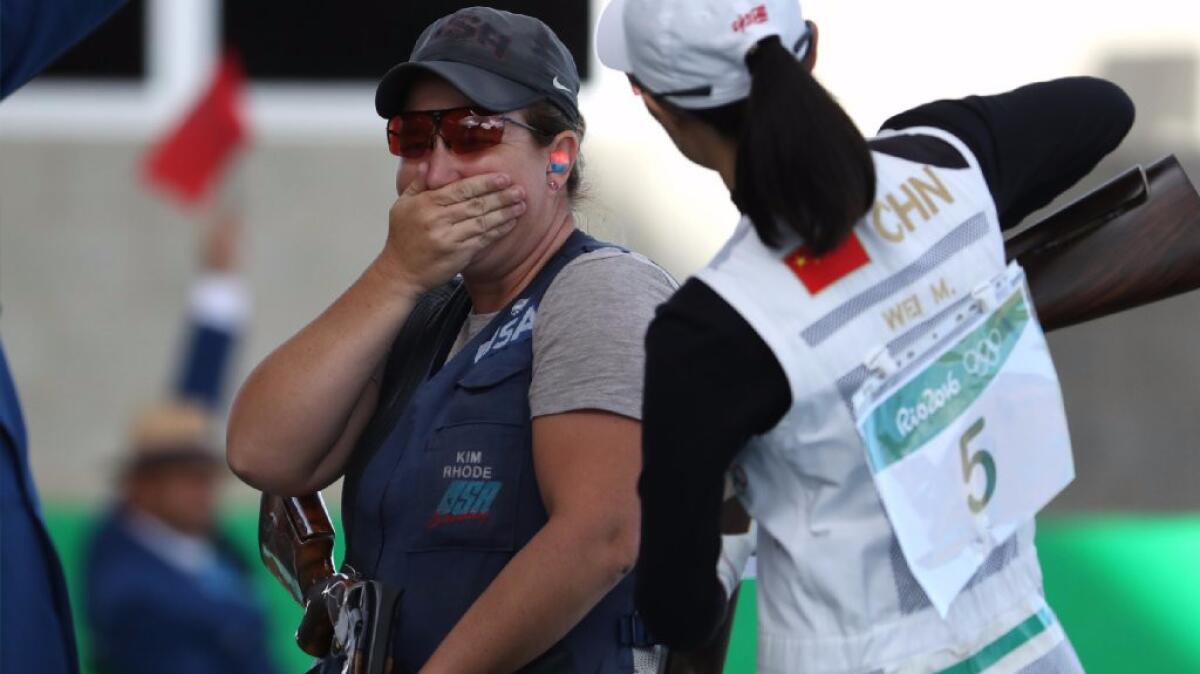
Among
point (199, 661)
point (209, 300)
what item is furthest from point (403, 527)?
point (209, 300)

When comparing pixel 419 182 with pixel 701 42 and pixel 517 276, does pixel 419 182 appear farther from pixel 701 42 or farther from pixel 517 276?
pixel 701 42

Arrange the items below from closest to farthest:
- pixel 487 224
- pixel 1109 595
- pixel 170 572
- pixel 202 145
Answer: pixel 487 224
pixel 170 572
pixel 1109 595
pixel 202 145

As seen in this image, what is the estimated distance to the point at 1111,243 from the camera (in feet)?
6.38

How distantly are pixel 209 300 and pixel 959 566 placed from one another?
3.33 m

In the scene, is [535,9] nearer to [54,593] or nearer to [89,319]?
[89,319]

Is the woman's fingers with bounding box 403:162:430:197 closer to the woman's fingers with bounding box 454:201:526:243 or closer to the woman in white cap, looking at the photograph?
the woman's fingers with bounding box 454:201:526:243

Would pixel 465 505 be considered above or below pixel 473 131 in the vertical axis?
below

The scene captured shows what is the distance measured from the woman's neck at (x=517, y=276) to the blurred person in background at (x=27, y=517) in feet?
1.88

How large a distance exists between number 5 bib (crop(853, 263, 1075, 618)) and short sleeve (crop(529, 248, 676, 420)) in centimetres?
38

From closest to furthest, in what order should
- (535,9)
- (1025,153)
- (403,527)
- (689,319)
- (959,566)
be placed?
(689,319)
(959,566)
(1025,153)
(403,527)
(535,9)

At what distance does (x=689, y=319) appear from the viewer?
1.58 metres

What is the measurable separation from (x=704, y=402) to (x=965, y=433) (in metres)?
0.31

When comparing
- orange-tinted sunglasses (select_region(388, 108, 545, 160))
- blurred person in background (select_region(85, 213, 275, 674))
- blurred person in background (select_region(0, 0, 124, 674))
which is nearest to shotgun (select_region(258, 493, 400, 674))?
blurred person in background (select_region(0, 0, 124, 674))

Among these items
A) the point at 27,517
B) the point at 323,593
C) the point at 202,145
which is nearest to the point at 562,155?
the point at 323,593
